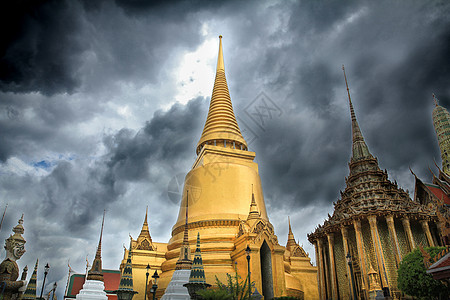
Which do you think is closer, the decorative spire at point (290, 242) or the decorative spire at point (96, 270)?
the decorative spire at point (96, 270)

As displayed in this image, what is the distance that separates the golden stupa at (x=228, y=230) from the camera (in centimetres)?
1931

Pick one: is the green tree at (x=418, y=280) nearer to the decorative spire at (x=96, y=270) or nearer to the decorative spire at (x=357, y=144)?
the decorative spire at (x=357, y=144)

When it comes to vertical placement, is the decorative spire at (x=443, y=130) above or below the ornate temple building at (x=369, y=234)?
above

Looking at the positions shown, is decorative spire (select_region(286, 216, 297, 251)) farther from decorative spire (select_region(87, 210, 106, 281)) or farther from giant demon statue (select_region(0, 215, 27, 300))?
giant demon statue (select_region(0, 215, 27, 300))

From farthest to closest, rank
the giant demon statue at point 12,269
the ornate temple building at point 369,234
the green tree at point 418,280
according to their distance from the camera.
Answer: the ornate temple building at point 369,234 < the green tree at point 418,280 < the giant demon statue at point 12,269

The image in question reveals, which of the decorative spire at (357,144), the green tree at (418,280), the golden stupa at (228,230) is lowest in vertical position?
the green tree at (418,280)

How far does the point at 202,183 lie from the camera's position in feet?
84.2

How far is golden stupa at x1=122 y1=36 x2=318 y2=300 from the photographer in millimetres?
→ 19312

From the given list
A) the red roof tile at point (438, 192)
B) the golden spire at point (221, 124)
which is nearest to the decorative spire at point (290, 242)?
the golden spire at point (221, 124)

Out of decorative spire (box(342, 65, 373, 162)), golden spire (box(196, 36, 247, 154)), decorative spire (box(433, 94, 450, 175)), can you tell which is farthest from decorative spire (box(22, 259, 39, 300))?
decorative spire (box(433, 94, 450, 175))

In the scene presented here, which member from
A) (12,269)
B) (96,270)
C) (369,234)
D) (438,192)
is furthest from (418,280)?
(12,269)

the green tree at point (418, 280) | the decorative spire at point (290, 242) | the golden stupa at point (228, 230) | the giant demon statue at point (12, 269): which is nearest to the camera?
the giant demon statue at point (12, 269)

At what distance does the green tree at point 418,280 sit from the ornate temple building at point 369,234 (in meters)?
1.77

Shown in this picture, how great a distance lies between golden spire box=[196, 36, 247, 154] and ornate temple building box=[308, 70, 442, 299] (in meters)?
9.78
